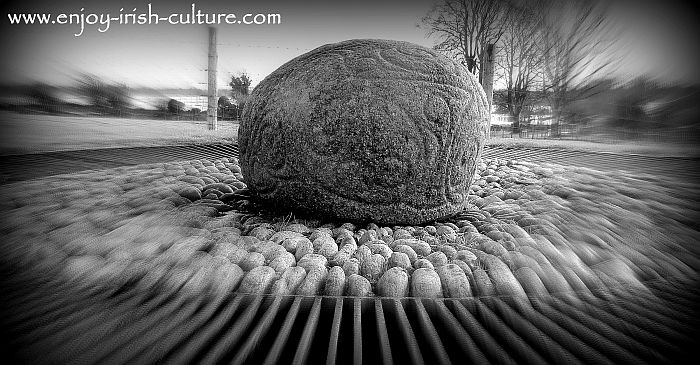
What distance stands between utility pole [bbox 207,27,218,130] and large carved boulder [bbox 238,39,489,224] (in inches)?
197

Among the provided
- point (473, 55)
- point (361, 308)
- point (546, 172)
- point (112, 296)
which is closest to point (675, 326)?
point (361, 308)

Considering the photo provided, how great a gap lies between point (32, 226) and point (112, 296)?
57.4 inches

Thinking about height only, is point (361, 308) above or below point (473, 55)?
below

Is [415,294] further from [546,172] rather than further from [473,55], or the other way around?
[473,55]

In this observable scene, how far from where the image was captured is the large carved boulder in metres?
2.66

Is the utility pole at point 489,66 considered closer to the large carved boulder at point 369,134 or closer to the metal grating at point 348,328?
the large carved boulder at point 369,134

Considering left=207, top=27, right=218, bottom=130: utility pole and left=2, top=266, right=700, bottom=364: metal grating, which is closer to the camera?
left=2, top=266, right=700, bottom=364: metal grating

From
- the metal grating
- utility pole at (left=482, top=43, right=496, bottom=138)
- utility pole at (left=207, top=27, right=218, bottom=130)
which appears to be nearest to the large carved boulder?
the metal grating

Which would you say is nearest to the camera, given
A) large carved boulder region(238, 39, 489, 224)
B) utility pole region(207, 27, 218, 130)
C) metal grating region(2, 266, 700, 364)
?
metal grating region(2, 266, 700, 364)

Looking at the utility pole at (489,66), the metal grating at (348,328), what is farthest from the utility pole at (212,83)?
the metal grating at (348,328)

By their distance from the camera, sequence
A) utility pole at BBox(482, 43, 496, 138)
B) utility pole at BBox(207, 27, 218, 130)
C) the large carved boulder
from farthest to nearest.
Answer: utility pole at BBox(207, 27, 218, 130) < utility pole at BBox(482, 43, 496, 138) < the large carved boulder

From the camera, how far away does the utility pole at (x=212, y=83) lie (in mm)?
7293

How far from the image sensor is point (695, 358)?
1102 mm

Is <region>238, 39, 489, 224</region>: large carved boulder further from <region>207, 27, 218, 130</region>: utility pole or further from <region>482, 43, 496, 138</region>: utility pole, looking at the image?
<region>207, 27, 218, 130</region>: utility pole
